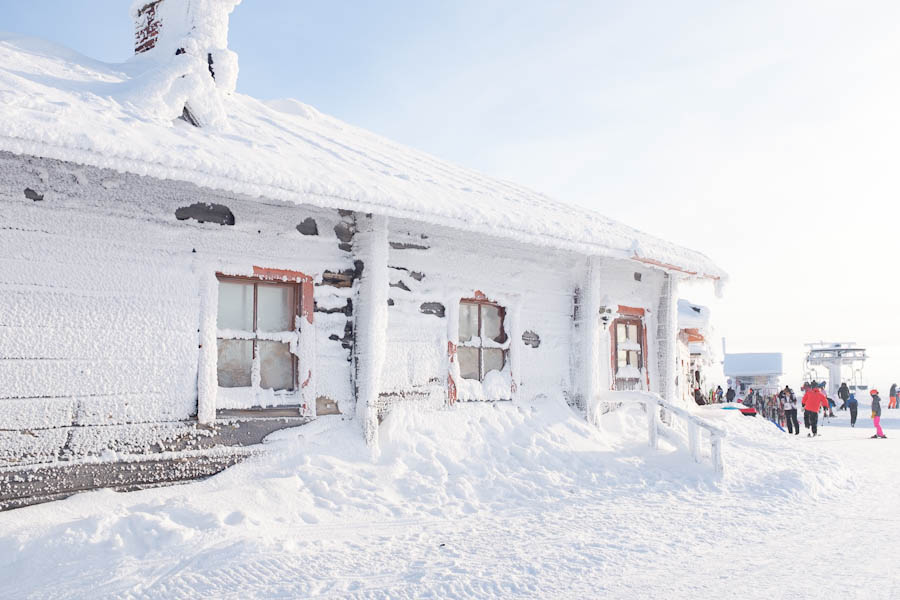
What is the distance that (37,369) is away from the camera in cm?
509

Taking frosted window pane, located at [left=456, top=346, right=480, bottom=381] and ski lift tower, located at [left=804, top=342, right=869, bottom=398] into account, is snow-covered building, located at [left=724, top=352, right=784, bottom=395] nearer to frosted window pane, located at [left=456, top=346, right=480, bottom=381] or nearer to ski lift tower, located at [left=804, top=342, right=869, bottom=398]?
ski lift tower, located at [left=804, top=342, right=869, bottom=398]

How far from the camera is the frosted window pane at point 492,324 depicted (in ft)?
27.6

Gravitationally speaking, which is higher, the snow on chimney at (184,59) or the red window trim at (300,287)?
the snow on chimney at (184,59)

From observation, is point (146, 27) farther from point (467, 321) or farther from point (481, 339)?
point (481, 339)

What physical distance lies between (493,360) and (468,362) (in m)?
0.40

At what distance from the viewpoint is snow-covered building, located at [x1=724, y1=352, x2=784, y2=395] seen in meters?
50.7

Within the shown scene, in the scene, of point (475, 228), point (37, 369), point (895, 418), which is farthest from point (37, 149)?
point (895, 418)

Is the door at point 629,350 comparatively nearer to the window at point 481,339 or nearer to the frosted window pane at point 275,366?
the window at point 481,339

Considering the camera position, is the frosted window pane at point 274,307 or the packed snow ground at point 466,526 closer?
the packed snow ground at point 466,526

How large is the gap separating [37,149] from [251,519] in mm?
2755

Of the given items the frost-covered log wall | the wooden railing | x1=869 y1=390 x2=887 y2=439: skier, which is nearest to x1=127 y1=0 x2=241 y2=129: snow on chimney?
the frost-covered log wall

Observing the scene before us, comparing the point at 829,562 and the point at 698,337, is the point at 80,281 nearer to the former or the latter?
the point at 829,562

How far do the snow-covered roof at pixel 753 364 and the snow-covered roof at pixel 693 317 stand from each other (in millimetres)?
30582

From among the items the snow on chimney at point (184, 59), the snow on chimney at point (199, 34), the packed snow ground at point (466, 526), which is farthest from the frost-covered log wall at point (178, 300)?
the snow on chimney at point (199, 34)
